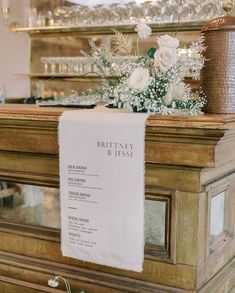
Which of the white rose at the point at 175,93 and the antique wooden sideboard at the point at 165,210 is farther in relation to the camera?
the white rose at the point at 175,93

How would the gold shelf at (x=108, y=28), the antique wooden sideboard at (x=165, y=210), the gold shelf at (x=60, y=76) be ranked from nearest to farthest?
the antique wooden sideboard at (x=165, y=210), the gold shelf at (x=108, y=28), the gold shelf at (x=60, y=76)

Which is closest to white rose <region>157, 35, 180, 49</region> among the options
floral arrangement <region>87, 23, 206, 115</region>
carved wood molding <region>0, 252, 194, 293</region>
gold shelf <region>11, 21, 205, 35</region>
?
floral arrangement <region>87, 23, 206, 115</region>

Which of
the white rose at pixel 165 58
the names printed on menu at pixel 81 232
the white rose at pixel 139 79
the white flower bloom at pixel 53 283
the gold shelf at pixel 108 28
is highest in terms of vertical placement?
the gold shelf at pixel 108 28

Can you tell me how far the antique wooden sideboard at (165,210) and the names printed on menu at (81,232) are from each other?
0.41ft

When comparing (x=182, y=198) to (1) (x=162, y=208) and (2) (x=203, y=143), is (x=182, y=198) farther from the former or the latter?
(2) (x=203, y=143)

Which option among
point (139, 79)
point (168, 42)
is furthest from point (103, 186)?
point (168, 42)

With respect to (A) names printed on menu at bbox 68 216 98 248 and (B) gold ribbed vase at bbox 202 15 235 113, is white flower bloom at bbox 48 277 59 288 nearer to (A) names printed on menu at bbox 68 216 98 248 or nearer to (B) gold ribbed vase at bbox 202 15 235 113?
(A) names printed on menu at bbox 68 216 98 248

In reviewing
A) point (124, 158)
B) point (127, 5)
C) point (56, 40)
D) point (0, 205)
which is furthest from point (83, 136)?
point (56, 40)

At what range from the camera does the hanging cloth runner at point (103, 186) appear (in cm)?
155

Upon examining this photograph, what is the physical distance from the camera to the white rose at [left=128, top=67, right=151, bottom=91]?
161 cm

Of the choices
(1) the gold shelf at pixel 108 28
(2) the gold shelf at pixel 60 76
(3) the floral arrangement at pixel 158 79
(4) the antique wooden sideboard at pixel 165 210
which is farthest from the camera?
(2) the gold shelf at pixel 60 76

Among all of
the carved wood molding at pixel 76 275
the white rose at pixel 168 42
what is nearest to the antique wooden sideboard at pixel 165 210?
the carved wood molding at pixel 76 275

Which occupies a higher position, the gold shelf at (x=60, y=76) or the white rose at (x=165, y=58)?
the white rose at (x=165, y=58)

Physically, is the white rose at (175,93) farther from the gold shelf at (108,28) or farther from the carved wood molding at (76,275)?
the gold shelf at (108,28)
